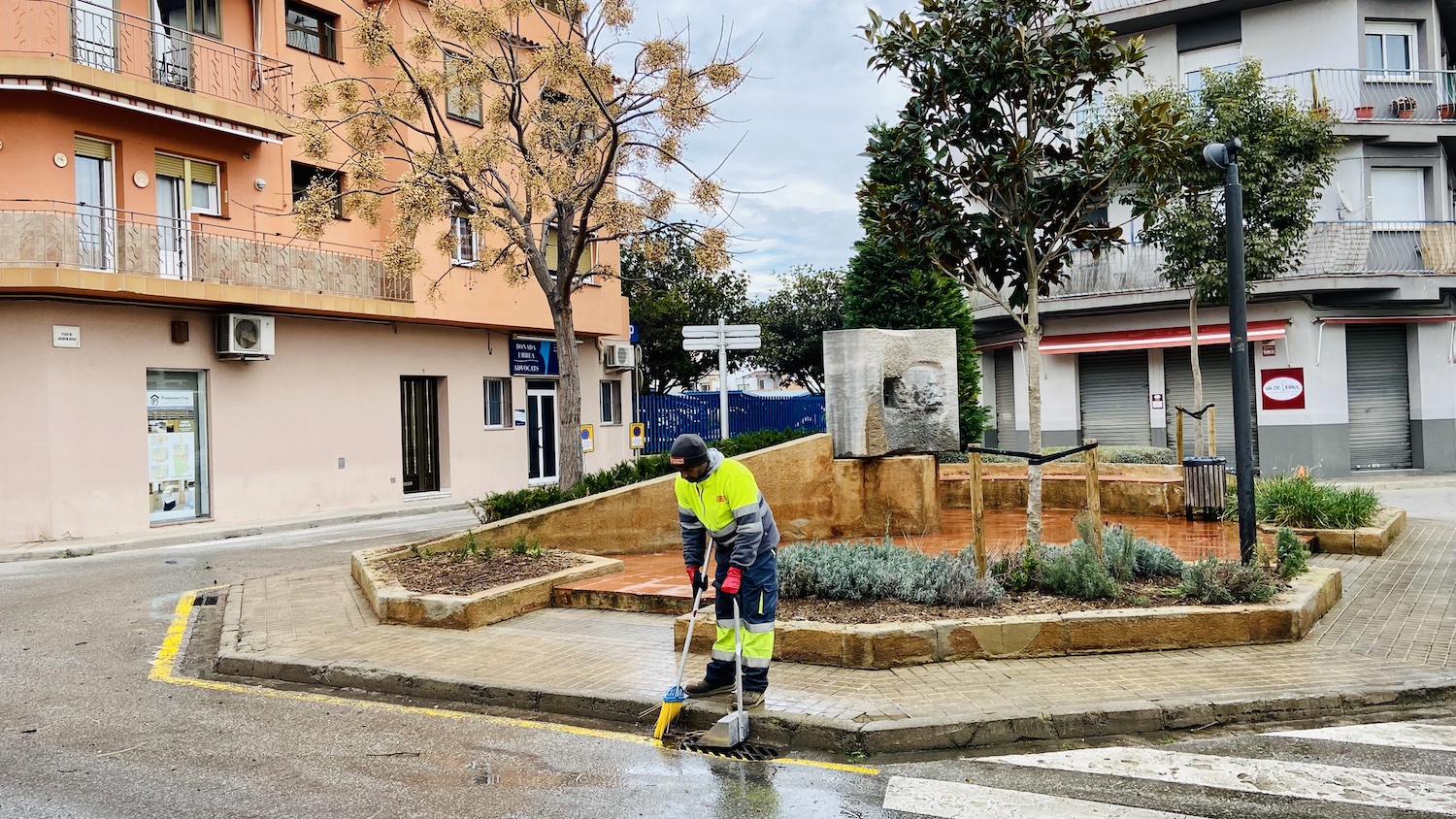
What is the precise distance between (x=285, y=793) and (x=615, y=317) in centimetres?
2426

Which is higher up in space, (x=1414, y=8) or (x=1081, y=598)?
(x=1414, y=8)

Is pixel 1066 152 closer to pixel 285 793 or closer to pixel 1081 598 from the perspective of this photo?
pixel 1081 598

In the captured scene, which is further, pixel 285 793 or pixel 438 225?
pixel 438 225

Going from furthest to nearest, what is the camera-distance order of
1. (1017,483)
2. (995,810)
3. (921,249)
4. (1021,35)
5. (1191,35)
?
(1191,35)
(1017,483)
(921,249)
(1021,35)
(995,810)

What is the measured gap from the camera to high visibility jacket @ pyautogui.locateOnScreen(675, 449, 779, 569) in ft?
19.7

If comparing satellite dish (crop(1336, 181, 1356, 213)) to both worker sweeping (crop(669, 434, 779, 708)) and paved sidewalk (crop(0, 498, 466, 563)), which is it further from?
worker sweeping (crop(669, 434, 779, 708))

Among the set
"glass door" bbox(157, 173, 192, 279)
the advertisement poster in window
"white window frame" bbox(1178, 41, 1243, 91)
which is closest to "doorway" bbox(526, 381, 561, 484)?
the advertisement poster in window

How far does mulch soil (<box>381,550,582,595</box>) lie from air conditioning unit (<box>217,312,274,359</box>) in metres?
10.2

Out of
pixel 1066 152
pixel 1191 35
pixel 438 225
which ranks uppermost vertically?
pixel 1191 35

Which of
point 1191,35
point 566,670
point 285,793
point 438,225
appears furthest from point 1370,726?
point 1191,35

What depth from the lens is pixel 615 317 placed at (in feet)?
94.3

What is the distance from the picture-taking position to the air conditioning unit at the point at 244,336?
747 inches

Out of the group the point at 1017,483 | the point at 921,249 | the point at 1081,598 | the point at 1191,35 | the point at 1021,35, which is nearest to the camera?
the point at 1081,598

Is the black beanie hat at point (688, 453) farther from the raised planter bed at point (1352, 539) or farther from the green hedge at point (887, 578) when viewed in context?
the raised planter bed at point (1352, 539)
